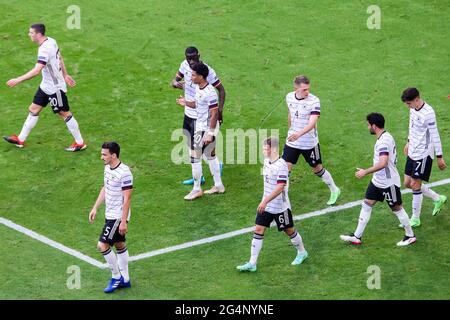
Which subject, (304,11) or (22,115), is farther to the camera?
(304,11)

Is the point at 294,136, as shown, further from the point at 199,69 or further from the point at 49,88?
the point at 49,88

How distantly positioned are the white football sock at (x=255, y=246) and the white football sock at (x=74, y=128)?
555 centimetres

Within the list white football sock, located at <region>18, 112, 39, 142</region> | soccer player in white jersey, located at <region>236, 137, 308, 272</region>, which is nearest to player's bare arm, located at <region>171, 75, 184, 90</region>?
white football sock, located at <region>18, 112, 39, 142</region>

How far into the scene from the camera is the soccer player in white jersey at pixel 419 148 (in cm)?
1614

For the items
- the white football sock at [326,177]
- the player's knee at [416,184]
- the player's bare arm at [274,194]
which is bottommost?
the player's bare arm at [274,194]

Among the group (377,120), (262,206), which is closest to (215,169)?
(262,206)

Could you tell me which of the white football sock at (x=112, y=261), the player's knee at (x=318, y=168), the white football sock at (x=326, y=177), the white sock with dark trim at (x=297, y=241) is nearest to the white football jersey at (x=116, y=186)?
the white football sock at (x=112, y=261)

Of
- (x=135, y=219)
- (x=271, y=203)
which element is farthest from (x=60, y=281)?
→ (x=271, y=203)

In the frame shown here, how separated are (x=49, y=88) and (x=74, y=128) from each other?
2.97 feet

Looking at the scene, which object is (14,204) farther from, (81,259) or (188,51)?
(188,51)

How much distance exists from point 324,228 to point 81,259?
406 centimetres

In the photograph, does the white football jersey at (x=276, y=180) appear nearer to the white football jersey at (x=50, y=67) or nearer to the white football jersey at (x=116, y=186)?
the white football jersey at (x=116, y=186)
